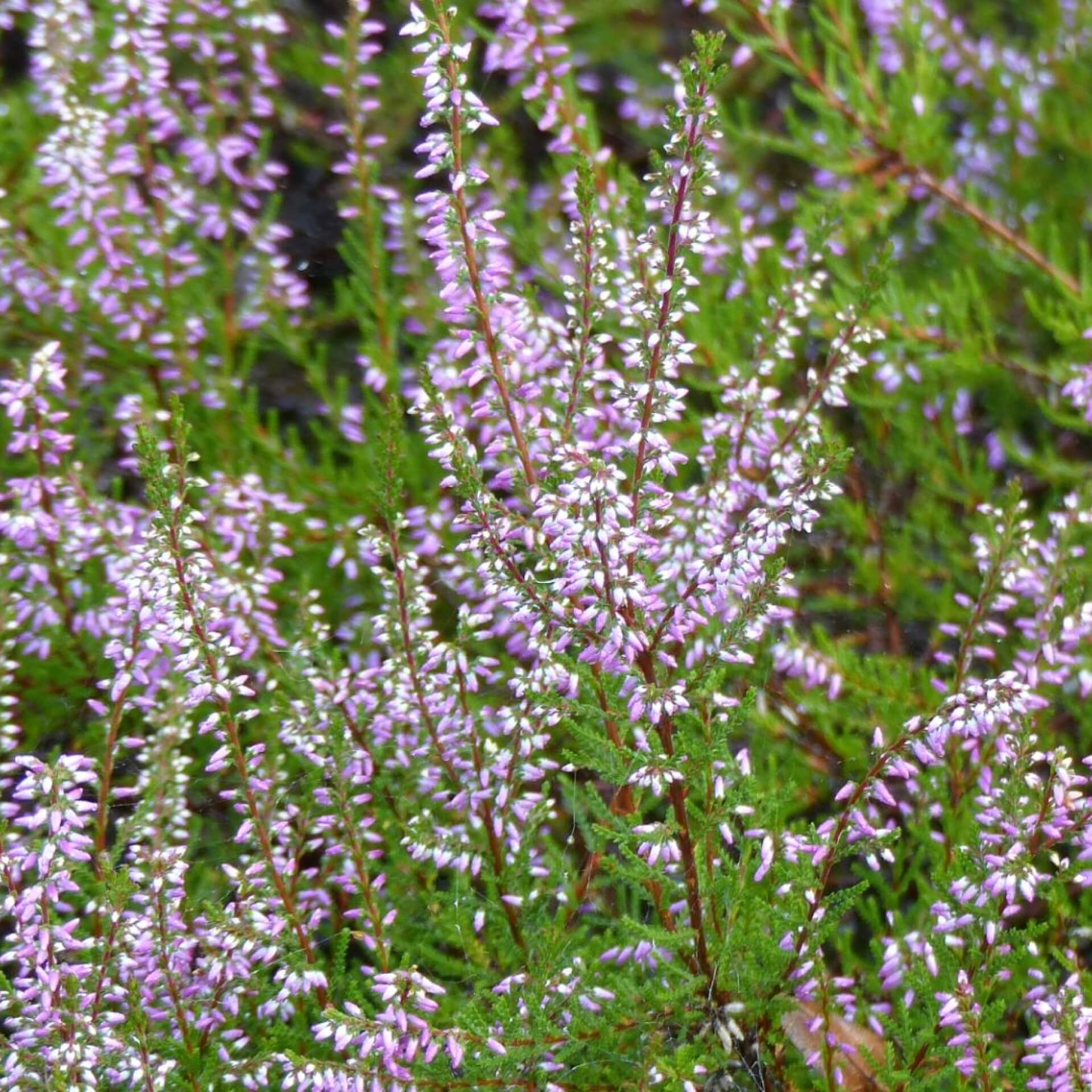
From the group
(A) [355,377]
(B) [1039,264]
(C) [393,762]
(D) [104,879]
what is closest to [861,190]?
(B) [1039,264]

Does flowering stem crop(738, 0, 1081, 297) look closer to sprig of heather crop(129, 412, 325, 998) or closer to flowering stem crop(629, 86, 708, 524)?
flowering stem crop(629, 86, 708, 524)

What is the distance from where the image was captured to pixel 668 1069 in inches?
70.9

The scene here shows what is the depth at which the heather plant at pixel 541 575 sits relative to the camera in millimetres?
1924

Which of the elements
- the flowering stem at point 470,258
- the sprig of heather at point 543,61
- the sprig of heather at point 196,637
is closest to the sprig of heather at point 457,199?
the flowering stem at point 470,258

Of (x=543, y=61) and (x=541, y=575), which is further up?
(x=543, y=61)

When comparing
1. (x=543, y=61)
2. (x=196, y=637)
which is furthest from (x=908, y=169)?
(x=196, y=637)

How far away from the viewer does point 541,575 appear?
9.61ft

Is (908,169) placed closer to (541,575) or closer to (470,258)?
(541,575)

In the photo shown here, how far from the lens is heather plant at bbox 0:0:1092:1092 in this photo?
6.31ft

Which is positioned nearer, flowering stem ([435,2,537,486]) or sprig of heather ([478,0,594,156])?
flowering stem ([435,2,537,486])

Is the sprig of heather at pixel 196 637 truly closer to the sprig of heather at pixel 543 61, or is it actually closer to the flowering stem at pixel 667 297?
the flowering stem at pixel 667 297

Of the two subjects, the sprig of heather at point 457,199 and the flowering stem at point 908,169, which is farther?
the flowering stem at point 908,169

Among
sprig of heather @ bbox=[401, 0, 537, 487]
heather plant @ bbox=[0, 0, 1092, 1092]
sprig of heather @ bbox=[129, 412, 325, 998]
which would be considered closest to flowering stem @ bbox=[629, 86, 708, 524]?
heather plant @ bbox=[0, 0, 1092, 1092]

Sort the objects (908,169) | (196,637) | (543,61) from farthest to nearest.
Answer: (908,169)
(543,61)
(196,637)
